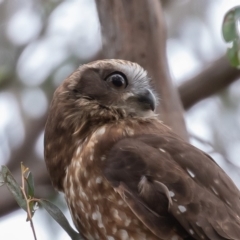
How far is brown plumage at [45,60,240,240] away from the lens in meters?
2.75

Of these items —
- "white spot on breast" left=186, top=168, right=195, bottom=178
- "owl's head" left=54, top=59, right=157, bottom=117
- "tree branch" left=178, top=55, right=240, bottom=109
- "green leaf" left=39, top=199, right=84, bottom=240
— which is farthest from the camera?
"tree branch" left=178, top=55, right=240, bottom=109

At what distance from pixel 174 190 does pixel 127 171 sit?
185 millimetres

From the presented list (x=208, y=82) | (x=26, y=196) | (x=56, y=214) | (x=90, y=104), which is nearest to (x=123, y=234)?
(x=56, y=214)

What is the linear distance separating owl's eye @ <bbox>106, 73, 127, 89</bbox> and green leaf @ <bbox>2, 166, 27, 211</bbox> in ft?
2.77

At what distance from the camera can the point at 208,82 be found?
4.32m

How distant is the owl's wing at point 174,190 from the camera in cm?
273

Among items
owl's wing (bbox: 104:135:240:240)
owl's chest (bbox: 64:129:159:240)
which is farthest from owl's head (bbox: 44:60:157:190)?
owl's wing (bbox: 104:135:240:240)

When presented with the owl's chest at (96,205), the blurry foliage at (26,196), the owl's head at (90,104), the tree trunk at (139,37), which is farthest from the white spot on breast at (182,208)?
the tree trunk at (139,37)

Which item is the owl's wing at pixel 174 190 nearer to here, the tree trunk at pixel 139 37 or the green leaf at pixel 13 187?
the green leaf at pixel 13 187

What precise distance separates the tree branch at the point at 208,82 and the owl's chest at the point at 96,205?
1454 mm

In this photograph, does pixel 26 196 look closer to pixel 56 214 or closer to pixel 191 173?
pixel 56 214

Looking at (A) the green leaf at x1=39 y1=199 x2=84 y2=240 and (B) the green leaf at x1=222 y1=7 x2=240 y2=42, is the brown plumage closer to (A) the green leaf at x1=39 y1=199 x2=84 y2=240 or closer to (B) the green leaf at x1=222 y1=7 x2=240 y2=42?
(A) the green leaf at x1=39 y1=199 x2=84 y2=240

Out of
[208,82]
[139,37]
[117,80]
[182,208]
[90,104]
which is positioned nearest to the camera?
[182,208]

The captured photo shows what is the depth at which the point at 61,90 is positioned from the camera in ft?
10.8
